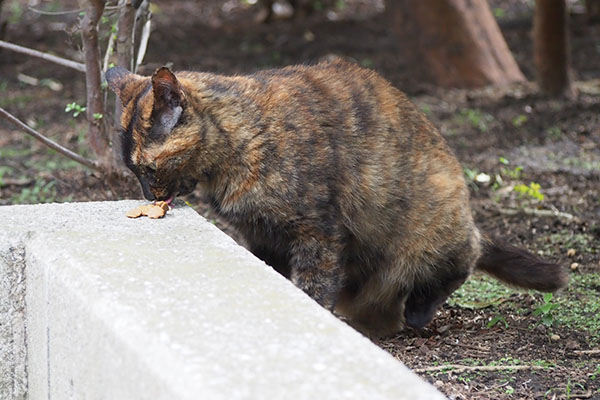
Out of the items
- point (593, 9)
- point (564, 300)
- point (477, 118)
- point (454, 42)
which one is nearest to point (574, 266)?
point (564, 300)

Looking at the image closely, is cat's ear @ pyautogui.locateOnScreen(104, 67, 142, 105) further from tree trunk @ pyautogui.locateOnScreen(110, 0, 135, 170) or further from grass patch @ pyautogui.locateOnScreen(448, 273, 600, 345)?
grass patch @ pyautogui.locateOnScreen(448, 273, 600, 345)

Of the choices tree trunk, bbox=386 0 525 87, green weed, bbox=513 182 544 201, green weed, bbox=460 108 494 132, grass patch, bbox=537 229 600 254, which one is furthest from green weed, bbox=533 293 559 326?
tree trunk, bbox=386 0 525 87

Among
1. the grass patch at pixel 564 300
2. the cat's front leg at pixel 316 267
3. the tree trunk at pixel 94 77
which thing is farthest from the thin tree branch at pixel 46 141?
the grass patch at pixel 564 300

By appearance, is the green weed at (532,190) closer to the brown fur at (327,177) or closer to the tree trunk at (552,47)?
the brown fur at (327,177)

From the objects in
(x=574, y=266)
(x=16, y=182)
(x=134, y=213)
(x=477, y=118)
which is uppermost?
(x=134, y=213)

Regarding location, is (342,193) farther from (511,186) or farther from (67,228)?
(511,186)

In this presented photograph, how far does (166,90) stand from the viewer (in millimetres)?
3617

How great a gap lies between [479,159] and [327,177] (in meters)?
3.64

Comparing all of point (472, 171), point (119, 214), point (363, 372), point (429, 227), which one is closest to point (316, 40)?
point (472, 171)

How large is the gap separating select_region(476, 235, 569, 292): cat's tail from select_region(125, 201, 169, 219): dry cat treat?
6.47 ft

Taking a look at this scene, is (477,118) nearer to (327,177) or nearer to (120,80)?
(327,177)

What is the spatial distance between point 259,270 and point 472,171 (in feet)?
14.1

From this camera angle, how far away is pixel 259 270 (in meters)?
2.89

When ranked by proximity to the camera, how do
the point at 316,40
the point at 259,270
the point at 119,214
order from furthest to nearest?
the point at 316,40 < the point at 119,214 < the point at 259,270
